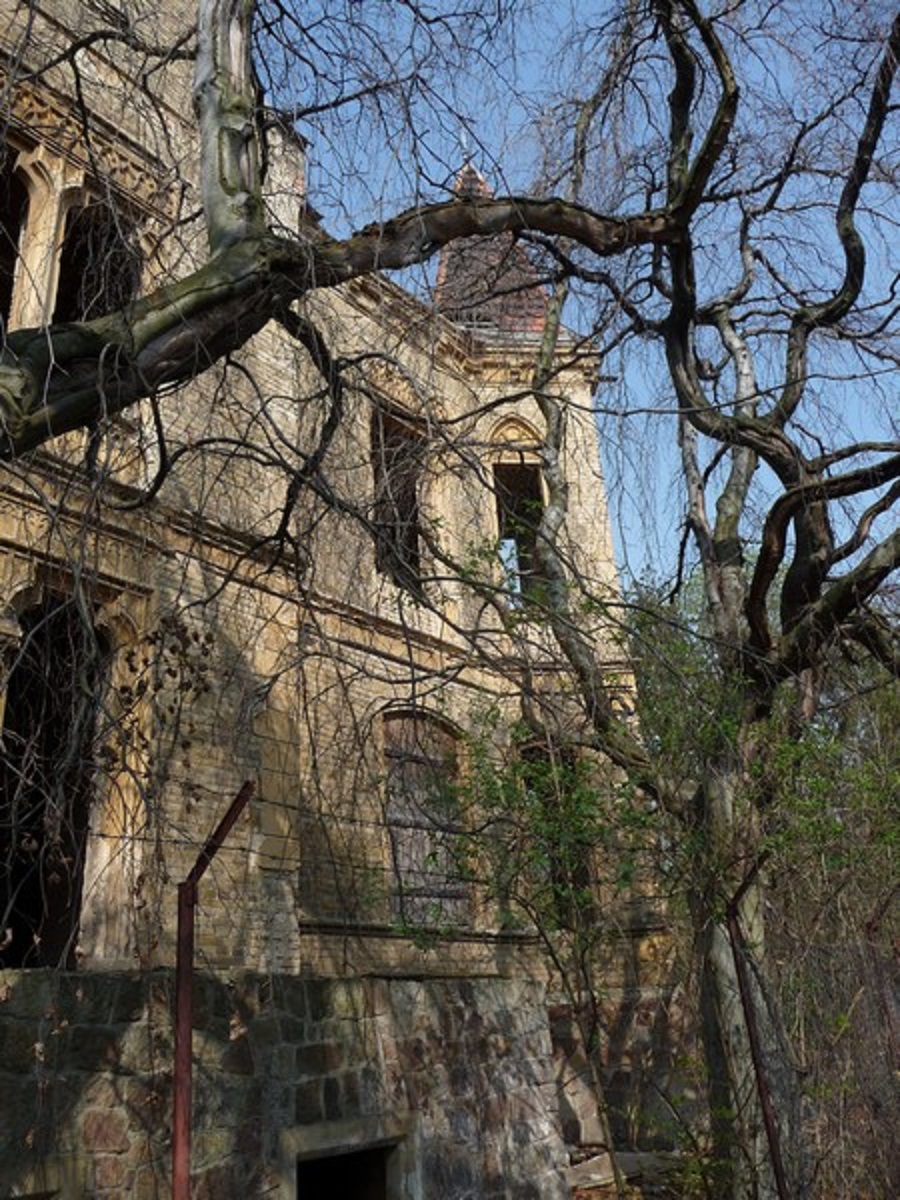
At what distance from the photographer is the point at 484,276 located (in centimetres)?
764

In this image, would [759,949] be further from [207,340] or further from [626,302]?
[207,340]

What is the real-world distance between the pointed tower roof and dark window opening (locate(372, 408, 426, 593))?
39.5 inches

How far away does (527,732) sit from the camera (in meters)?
6.96

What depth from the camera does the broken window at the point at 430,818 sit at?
242 inches

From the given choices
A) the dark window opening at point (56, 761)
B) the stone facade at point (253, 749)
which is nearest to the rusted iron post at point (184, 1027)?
the stone facade at point (253, 749)

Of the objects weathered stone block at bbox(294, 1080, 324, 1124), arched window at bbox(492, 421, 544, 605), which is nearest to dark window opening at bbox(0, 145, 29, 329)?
arched window at bbox(492, 421, 544, 605)

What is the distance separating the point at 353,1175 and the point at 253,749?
351cm

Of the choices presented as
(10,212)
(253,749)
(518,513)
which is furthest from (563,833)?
(10,212)

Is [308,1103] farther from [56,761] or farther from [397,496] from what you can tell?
[397,496]

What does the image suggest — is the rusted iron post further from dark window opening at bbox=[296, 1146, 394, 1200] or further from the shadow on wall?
the shadow on wall

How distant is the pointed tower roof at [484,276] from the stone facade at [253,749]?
160 mm

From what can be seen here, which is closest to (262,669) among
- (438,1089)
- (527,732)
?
(527,732)

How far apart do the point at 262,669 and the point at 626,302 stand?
415 centimetres

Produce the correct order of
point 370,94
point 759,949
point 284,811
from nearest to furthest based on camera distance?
point 370,94 → point 759,949 → point 284,811
